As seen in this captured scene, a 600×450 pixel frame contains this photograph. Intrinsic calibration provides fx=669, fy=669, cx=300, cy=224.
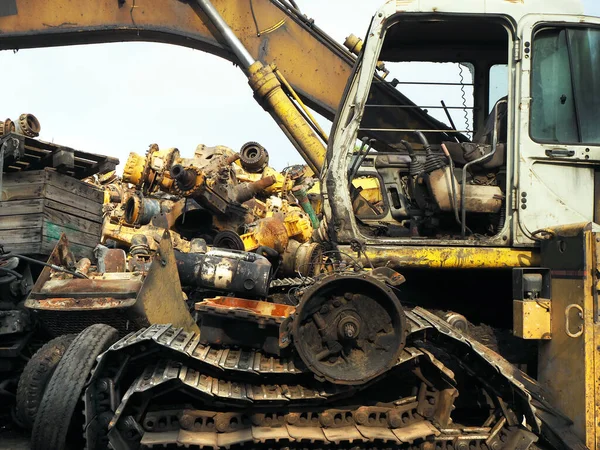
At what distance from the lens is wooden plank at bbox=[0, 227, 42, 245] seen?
5.78 meters

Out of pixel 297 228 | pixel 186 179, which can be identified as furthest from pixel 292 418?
pixel 297 228

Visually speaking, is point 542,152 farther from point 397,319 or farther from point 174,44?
point 174,44

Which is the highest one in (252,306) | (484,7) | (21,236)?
(484,7)

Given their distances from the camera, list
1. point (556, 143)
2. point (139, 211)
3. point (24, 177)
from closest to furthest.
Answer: point (556, 143), point (24, 177), point (139, 211)

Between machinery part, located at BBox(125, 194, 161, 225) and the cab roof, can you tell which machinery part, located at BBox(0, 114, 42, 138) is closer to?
machinery part, located at BBox(125, 194, 161, 225)

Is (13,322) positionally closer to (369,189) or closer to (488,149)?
(369,189)

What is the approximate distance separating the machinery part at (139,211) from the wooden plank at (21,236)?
5.95 feet

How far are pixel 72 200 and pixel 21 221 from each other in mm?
558

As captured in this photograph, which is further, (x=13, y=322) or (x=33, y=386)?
(x=13, y=322)

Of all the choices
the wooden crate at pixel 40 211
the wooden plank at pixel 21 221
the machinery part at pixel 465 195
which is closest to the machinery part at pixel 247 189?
the wooden crate at pixel 40 211

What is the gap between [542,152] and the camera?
3.78 m

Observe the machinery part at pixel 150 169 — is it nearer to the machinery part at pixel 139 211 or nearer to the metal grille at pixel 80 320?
the machinery part at pixel 139 211

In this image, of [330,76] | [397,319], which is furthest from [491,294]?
[330,76]

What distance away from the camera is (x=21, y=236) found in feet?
19.1
